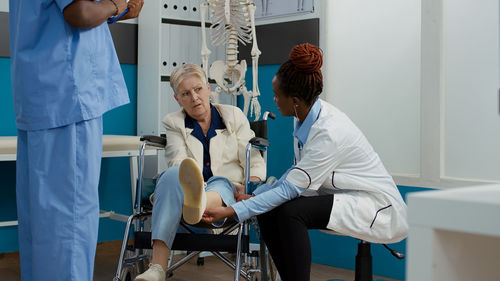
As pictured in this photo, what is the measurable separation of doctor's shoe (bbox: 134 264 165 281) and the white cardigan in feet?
1.95

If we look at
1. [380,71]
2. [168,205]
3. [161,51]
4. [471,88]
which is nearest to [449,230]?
[168,205]

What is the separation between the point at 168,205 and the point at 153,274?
11.4 inches

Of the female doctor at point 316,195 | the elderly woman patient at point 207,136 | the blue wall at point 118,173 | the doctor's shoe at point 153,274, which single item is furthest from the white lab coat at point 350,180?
the blue wall at point 118,173

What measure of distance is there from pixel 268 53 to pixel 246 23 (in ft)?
1.32

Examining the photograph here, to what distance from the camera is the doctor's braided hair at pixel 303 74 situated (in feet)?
7.55

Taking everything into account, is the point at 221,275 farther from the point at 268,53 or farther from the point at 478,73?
the point at 478,73

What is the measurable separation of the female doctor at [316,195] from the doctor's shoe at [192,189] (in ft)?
0.35

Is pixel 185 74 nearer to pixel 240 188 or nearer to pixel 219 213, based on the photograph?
pixel 240 188

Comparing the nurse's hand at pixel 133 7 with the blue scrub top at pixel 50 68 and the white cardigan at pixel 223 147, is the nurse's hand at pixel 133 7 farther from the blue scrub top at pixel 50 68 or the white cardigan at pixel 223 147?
the white cardigan at pixel 223 147

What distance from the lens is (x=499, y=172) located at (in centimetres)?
287

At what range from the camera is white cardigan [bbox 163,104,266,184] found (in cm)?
282

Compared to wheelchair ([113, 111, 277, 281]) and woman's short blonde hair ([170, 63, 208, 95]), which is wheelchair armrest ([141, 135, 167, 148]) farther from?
woman's short blonde hair ([170, 63, 208, 95])

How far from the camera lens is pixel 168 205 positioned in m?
2.42

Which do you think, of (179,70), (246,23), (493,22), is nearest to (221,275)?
(179,70)
